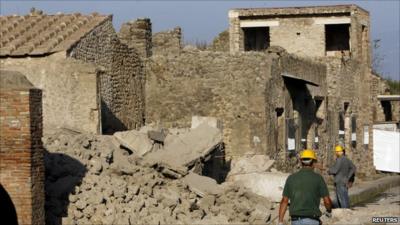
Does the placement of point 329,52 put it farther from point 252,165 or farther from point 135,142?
point 135,142

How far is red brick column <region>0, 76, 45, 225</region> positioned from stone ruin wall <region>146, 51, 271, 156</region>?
1188 cm

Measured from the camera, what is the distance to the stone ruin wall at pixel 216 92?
25.6m

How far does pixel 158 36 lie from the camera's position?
93.1 feet

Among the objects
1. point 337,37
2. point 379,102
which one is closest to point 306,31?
point 337,37

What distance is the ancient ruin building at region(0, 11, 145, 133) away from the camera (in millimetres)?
21516

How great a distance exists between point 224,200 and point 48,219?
13.6 feet

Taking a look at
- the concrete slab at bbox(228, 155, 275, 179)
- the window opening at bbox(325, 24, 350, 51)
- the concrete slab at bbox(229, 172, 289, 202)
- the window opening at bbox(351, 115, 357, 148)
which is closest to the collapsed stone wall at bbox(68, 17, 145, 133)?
the concrete slab at bbox(228, 155, 275, 179)

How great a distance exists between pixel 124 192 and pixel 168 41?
36.2 feet

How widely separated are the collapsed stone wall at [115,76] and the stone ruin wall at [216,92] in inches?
19.6

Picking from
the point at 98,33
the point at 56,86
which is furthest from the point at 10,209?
the point at 98,33

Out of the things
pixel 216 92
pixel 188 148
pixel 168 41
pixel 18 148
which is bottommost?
pixel 188 148

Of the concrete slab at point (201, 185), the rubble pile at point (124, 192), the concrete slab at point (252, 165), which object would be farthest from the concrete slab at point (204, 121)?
the concrete slab at point (201, 185)

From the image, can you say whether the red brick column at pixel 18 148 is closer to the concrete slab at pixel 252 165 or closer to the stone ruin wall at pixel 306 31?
the concrete slab at pixel 252 165

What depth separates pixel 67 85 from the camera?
71.0 ft
